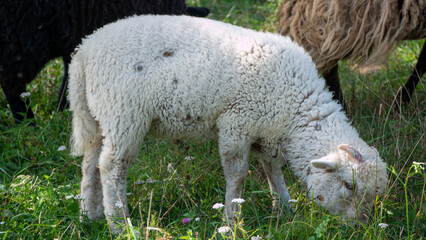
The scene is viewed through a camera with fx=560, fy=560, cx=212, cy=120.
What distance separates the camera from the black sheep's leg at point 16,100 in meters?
4.84

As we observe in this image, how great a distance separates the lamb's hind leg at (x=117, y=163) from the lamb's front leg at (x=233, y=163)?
0.51m

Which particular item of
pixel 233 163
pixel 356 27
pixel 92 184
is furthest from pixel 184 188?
pixel 356 27

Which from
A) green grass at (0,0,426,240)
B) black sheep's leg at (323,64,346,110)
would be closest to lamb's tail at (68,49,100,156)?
green grass at (0,0,426,240)

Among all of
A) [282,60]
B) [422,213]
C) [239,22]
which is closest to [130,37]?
[282,60]

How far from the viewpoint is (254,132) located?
3.33m

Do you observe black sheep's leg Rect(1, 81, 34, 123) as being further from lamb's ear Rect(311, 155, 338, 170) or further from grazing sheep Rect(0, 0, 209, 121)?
lamb's ear Rect(311, 155, 338, 170)

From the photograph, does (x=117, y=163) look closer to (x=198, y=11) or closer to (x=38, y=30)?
(x=38, y=30)

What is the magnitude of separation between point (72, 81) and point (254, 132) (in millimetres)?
1185

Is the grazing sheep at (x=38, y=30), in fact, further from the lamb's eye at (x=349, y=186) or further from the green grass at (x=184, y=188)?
the lamb's eye at (x=349, y=186)

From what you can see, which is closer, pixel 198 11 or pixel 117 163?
pixel 117 163

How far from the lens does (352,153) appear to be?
312 centimetres

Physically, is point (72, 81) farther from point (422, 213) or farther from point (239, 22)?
point (239, 22)

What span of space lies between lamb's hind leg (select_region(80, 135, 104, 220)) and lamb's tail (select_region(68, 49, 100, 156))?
0.17ft

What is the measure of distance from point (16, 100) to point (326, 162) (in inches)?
121
